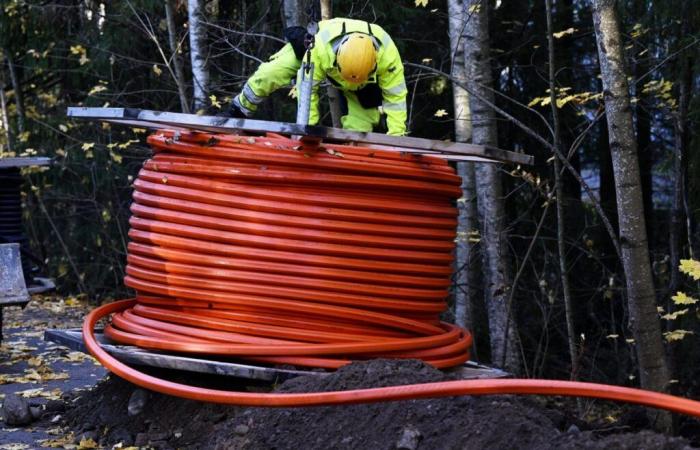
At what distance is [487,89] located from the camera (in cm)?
868

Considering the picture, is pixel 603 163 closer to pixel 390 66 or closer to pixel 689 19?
pixel 689 19

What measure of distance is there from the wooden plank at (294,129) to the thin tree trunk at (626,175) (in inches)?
28.3

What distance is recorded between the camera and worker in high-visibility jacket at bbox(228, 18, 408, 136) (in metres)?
6.20

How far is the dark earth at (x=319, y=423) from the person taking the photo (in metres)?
3.96

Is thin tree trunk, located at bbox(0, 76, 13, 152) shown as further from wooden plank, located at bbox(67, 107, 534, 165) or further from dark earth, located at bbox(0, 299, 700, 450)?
wooden plank, located at bbox(67, 107, 534, 165)

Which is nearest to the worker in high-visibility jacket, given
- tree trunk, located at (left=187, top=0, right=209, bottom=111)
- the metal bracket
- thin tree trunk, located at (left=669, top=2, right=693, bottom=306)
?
the metal bracket

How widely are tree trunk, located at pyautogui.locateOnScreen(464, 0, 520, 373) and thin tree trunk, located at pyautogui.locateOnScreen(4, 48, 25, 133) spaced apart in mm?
8682

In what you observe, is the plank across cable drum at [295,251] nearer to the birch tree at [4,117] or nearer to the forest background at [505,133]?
the forest background at [505,133]

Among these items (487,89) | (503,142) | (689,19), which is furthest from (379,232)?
(503,142)

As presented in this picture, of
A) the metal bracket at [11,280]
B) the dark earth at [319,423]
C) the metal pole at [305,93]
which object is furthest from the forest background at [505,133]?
the metal bracket at [11,280]

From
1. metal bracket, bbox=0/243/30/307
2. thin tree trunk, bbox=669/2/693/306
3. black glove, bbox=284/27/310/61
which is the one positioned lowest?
metal bracket, bbox=0/243/30/307

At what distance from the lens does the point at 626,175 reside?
19.4 feet

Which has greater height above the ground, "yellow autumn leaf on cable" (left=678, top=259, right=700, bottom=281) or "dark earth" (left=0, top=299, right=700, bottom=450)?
"yellow autumn leaf on cable" (left=678, top=259, right=700, bottom=281)

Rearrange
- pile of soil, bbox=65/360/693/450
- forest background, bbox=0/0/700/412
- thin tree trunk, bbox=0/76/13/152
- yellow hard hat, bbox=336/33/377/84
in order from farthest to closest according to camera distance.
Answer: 1. thin tree trunk, bbox=0/76/13/152
2. forest background, bbox=0/0/700/412
3. yellow hard hat, bbox=336/33/377/84
4. pile of soil, bbox=65/360/693/450
